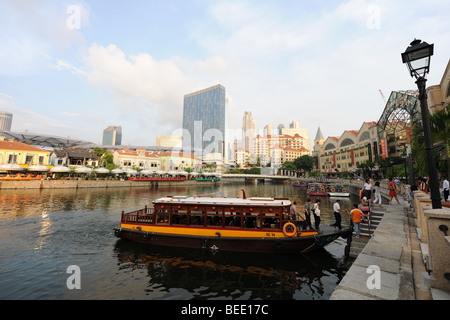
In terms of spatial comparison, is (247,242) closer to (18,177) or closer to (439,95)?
(439,95)

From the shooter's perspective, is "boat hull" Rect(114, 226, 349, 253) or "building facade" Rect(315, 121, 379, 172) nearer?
"boat hull" Rect(114, 226, 349, 253)

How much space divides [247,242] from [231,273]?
87.3 inches

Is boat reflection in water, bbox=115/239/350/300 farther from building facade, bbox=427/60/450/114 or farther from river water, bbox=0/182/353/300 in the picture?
building facade, bbox=427/60/450/114

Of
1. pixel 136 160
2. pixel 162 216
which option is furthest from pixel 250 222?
pixel 136 160

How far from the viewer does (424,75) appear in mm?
6246

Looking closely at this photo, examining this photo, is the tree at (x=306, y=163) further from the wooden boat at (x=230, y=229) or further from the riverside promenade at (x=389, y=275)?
the riverside promenade at (x=389, y=275)

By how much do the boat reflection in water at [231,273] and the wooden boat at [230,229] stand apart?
52 centimetres

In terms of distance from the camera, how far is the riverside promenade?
4566 millimetres

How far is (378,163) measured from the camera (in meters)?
48.8

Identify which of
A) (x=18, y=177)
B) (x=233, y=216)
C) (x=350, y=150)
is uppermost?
(x=350, y=150)
